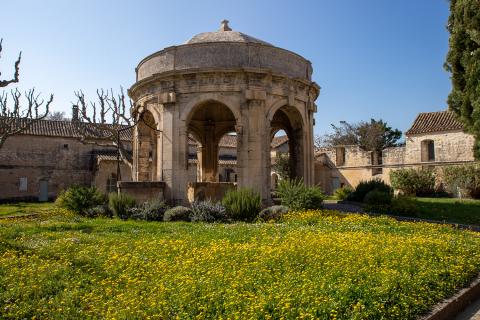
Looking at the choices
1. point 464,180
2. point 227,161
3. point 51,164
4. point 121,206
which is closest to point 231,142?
point 227,161

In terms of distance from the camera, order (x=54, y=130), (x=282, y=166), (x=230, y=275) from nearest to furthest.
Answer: (x=230, y=275) < (x=282, y=166) < (x=54, y=130)

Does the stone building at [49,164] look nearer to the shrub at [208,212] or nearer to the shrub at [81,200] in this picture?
the shrub at [81,200]

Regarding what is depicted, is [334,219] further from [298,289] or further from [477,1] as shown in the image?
[477,1]

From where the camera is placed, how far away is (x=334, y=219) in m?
12.3

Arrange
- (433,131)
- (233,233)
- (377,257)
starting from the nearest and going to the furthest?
1. (377,257)
2. (233,233)
3. (433,131)

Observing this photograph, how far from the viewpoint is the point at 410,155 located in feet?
104

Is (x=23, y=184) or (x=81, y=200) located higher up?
(x=23, y=184)

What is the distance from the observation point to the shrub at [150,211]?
13.3 m

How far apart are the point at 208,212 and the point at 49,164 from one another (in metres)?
26.2

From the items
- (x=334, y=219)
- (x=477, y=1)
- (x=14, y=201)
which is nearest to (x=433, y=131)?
(x=477, y=1)

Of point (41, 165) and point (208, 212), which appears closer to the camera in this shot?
point (208, 212)

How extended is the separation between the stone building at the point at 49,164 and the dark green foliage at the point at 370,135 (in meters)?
26.5

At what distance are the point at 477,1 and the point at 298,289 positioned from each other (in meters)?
17.1

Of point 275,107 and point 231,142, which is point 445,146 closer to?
point 275,107
